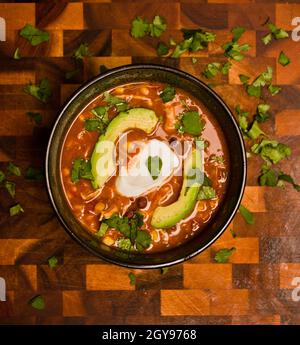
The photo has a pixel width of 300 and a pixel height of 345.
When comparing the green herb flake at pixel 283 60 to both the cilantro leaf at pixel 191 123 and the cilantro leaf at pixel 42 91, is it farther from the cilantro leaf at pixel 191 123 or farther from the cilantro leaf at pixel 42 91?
the cilantro leaf at pixel 42 91

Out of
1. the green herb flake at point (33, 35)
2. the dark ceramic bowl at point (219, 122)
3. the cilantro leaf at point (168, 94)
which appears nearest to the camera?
the dark ceramic bowl at point (219, 122)

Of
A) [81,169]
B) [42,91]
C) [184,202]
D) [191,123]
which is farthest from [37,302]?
[191,123]

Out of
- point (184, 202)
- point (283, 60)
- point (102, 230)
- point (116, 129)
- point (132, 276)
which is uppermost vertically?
point (283, 60)

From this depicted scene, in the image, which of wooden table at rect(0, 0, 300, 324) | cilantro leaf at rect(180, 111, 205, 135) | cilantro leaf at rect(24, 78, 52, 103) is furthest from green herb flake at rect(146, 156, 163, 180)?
cilantro leaf at rect(24, 78, 52, 103)

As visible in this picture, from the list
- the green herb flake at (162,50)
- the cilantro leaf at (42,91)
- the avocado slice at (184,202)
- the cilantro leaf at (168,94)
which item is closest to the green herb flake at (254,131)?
the avocado slice at (184,202)

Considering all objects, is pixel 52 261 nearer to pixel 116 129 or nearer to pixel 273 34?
pixel 116 129

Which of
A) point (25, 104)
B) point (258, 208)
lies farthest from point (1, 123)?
point (258, 208)

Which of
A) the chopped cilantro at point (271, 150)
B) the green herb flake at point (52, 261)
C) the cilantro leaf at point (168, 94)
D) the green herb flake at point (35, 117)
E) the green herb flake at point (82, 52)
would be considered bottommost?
the green herb flake at point (52, 261)
